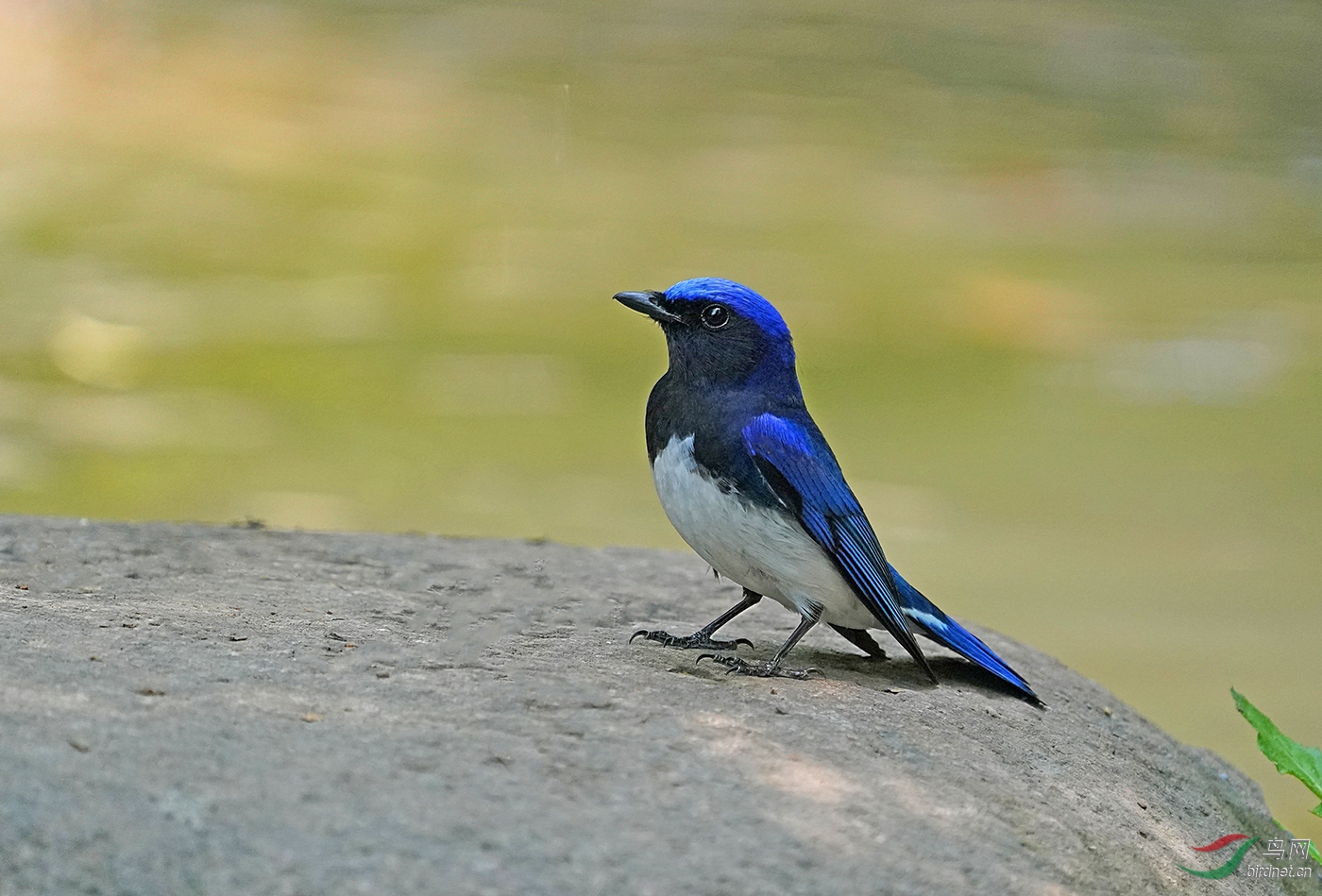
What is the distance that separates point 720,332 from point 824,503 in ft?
1.89

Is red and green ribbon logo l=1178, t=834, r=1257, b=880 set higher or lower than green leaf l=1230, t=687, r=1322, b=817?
lower

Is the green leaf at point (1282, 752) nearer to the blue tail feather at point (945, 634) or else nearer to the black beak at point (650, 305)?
the blue tail feather at point (945, 634)

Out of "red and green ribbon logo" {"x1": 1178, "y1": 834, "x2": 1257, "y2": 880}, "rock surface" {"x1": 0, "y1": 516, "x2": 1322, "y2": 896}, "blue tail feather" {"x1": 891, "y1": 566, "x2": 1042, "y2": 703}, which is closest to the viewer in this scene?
"rock surface" {"x1": 0, "y1": 516, "x2": 1322, "y2": 896}

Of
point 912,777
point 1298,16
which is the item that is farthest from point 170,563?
point 1298,16

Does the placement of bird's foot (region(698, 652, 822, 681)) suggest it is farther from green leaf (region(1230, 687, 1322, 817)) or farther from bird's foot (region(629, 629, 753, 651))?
green leaf (region(1230, 687, 1322, 817))

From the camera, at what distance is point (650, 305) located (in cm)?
398

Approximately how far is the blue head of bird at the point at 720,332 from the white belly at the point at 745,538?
0.26 m

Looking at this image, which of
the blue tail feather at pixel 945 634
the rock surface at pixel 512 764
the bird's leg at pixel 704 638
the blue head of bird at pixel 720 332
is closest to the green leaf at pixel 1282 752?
the rock surface at pixel 512 764

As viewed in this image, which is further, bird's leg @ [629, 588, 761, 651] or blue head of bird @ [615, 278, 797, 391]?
bird's leg @ [629, 588, 761, 651]

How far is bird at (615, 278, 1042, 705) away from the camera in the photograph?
3701 mm

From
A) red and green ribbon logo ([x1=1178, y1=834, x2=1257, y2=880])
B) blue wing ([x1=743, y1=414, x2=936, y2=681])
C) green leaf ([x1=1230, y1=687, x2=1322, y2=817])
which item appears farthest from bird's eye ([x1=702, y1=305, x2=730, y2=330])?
red and green ribbon logo ([x1=1178, y1=834, x2=1257, y2=880])

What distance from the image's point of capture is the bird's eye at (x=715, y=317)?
3943mm

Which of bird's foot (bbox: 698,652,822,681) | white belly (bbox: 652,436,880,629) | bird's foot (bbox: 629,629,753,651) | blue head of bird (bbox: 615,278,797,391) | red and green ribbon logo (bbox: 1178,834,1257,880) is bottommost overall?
red and green ribbon logo (bbox: 1178,834,1257,880)

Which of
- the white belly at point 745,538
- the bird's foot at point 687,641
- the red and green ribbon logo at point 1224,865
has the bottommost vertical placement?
the red and green ribbon logo at point 1224,865
